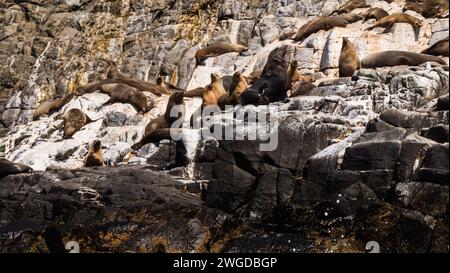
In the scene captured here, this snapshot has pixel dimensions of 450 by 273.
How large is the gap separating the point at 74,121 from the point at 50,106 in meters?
2.68

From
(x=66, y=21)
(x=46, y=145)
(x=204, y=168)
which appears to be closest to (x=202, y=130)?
(x=204, y=168)

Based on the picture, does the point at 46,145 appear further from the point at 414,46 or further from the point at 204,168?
the point at 414,46

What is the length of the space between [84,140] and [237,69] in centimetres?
440

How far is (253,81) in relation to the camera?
15.3 m

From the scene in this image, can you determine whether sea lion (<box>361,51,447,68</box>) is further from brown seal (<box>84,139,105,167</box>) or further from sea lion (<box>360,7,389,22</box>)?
brown seal (<box>84,139,105,167</box>)

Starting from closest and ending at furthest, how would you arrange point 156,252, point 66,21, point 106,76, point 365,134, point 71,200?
point 156,252
point 365,134
point 71,200
point 106,76
point 66,21

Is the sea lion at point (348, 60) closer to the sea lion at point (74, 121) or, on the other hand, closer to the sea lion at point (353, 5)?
the sea lion at point (353, 5)

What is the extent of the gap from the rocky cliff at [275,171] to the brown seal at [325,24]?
0.23 m

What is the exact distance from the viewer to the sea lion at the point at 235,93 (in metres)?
14.8

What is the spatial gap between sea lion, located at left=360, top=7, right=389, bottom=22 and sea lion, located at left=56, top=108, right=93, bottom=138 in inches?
286

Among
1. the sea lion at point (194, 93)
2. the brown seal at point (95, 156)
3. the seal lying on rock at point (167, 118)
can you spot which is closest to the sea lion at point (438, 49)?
the sea lion at point (194, 93)

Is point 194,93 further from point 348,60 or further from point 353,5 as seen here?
point 353,5

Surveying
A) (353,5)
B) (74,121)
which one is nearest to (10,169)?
(74,121)

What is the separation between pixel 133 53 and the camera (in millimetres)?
20562
